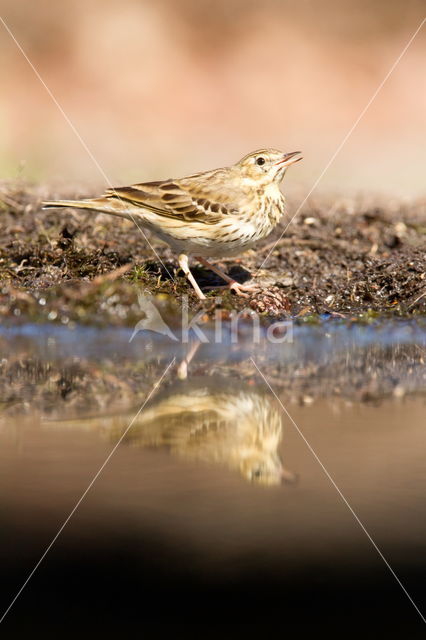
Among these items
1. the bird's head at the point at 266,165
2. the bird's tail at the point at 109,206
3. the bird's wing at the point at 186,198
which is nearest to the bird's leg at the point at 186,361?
the bird's wing at the point at 186,198

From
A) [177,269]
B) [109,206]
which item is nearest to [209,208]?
[177,269]

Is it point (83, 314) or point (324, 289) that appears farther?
point (324, 289)

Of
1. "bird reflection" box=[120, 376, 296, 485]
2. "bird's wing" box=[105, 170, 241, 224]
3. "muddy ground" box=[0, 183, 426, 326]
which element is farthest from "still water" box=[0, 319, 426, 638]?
"bird's wing" box=[105, 170, 241, 224]

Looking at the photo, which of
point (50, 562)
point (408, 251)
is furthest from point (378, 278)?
point (50, 562)

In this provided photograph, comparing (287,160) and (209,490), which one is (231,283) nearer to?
(287,160)

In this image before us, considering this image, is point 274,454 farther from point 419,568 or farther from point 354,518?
point 419,568

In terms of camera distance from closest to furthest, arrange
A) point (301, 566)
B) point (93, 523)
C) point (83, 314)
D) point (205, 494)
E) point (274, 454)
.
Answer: point (301, 566), point (93, 523), point (205, 494), point (274, 454), point (83, 314)

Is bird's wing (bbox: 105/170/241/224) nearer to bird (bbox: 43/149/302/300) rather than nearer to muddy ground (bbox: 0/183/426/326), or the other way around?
bird (bbox: 43/149/302/300)
